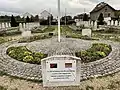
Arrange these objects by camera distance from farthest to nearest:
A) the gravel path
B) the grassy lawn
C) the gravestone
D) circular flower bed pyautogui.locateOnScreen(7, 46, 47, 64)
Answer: circular flower bed pyautogui.locateOnScreen(7, 46, 47, 64), the gravel path, the grassy lawn, the gravestone

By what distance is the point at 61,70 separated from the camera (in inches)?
204

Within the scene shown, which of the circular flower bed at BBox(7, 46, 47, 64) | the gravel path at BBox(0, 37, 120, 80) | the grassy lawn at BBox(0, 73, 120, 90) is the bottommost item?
the grassy lawn at BBox(0, 73, 120, 90)

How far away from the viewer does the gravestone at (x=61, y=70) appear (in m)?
5.14

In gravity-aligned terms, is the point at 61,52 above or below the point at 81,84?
above

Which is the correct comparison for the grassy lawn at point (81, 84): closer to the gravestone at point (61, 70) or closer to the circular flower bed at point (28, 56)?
the gravestone at point (61, 70)

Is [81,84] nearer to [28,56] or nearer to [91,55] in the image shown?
[91,55]

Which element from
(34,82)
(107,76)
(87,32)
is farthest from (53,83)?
(87,32)

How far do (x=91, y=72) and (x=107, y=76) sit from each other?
2.04ft

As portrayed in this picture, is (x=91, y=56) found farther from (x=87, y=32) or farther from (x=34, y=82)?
(x=87, y=32)

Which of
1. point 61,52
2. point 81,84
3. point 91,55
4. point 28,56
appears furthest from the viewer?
point 61,52

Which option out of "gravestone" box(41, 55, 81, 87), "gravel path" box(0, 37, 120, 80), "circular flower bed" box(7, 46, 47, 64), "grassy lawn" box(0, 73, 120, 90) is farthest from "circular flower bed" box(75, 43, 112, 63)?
"gravestone" box(41, 55, 81, 87)

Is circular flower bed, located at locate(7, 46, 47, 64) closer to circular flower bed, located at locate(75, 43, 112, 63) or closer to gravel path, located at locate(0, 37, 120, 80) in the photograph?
gravel path, located at locate(0, 37, 120, 80)

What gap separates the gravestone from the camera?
5.14 meters

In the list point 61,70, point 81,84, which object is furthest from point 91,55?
point 61,70
